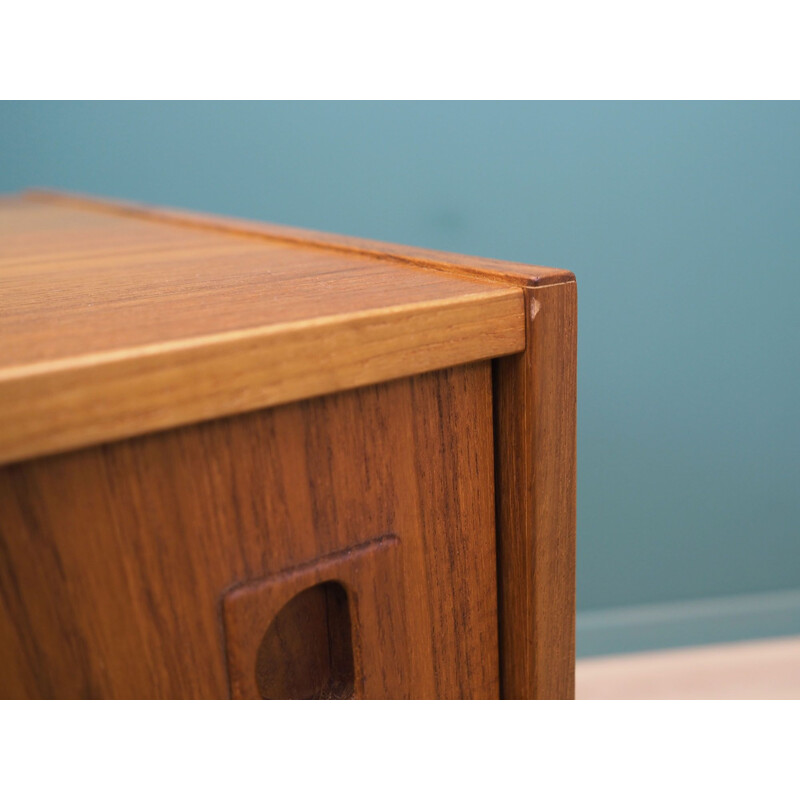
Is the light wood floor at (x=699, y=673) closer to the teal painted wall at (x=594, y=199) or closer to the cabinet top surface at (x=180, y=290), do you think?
the teal painted wall at (x=594, y=199)

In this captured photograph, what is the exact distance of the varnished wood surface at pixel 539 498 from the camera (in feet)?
0.95

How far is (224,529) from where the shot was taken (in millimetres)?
250

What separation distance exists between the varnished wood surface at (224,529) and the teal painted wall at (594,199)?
977 mm

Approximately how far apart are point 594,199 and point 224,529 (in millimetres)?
1084

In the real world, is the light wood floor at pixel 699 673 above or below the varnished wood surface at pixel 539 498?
below

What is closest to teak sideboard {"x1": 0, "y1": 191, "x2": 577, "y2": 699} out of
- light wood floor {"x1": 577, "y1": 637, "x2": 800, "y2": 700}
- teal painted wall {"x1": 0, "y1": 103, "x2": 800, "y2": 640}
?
teal painted wall {"x1": 0, "y1": 103, "x2": 800, "y2": 640}

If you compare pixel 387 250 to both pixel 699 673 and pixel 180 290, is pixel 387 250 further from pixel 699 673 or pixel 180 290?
pixel 699 673

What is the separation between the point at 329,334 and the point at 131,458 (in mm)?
65

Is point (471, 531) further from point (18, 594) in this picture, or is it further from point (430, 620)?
point (18, 594)

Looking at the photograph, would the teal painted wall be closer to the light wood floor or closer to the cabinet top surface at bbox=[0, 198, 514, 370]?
the light wood floor

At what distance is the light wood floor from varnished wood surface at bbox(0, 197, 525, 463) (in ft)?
3.72

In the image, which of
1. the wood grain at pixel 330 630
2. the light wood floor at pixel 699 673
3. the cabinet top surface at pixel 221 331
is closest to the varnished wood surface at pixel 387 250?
the cabinet top surface at pixel 221 331

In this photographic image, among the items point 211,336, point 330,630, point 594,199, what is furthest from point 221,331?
point 594,199

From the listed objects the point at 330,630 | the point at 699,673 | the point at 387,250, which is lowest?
the point at 699,673
